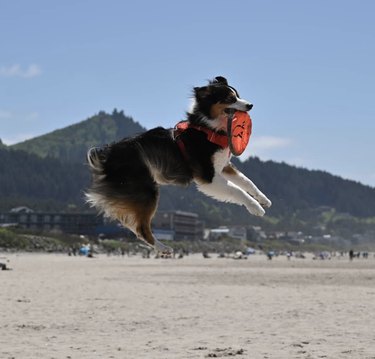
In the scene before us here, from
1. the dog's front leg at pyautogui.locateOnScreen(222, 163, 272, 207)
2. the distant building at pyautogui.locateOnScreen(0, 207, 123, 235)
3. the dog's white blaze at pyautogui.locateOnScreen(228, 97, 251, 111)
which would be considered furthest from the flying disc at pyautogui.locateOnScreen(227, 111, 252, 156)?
the distant building at pyautogui.locateOnScreen(0, 207, 123, 235)

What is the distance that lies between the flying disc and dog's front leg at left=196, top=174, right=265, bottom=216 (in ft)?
0.57

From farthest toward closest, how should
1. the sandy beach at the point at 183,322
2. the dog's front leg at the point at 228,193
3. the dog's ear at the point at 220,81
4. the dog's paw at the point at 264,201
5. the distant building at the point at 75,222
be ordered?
1. the sandy beach at the point at 183,322
2. the distant building at the point at 75,222
3. the dog's paw at the point at 264,201
4. the dog's ear at the point at 220,81
5. the dog's front leg at the point at 228,193

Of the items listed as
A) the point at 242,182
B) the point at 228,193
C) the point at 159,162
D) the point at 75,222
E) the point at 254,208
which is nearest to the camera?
the point at 159,162

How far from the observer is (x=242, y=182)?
385 cm

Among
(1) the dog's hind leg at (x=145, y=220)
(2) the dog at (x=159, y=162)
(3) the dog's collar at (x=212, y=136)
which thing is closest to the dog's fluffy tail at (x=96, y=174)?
(2) the dog at (x=159, y=162)

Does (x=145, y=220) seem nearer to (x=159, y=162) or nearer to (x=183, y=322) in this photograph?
(x=159, y=162)

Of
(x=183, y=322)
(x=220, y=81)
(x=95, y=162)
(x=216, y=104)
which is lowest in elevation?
(x=183, y=322)

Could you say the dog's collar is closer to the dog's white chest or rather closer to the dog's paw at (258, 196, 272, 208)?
the dog's white chest

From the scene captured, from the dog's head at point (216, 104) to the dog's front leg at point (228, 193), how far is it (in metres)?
0.27

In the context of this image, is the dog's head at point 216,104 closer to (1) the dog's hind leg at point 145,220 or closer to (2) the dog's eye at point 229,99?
(2) the dog's eye at point 229,99

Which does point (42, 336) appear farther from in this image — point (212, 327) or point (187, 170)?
point (187, 170)

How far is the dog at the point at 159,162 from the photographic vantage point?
327cm

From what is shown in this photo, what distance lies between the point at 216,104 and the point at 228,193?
446 millimetres

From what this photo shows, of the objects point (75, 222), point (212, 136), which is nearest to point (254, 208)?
point (212, 136)
